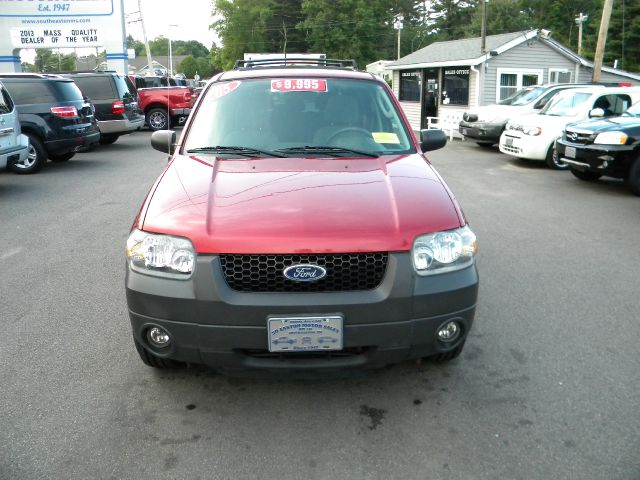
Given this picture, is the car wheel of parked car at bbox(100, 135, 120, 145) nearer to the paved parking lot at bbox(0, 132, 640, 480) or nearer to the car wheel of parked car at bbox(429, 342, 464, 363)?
the paved parking lot at bbox(0, 132, 640, 480)

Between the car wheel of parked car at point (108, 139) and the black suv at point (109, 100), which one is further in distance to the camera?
the car wheel of parked car at point (108, 139)

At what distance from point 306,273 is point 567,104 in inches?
477

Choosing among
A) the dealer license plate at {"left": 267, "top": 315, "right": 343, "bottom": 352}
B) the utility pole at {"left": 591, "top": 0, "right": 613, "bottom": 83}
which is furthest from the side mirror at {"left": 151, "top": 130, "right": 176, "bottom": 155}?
the utility pole at {"left": 591, "top": 0, "right": 613, "bottom": 83}

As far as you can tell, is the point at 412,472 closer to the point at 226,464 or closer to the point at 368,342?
the point at 368,342

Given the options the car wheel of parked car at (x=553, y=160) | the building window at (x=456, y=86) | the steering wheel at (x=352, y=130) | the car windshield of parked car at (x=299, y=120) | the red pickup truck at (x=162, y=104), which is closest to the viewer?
the car windshield of parked car at (x=299, y=120)

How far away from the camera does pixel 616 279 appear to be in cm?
534

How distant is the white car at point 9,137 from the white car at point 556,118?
969 centimetres

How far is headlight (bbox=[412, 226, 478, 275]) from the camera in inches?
114

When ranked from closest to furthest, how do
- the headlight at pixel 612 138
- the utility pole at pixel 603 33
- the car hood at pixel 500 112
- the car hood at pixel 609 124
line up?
the headlight at pixel 612 138, the car hood at pixel 609 124, the car hood at pixel 500 112, the utility pole at pixel 603 33

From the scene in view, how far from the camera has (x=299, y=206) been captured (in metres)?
3.02

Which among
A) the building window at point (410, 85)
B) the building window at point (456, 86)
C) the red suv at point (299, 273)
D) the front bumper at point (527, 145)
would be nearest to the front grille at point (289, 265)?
the red suv at point (299, 273)

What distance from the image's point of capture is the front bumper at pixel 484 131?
15672 mm

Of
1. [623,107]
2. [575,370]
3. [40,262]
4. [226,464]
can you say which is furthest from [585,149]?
[226,464]

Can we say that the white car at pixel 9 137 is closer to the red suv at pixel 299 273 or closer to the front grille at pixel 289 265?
the red suv at pixel 299 273
